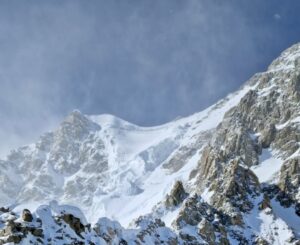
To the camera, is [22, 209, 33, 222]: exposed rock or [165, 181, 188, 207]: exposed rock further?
[165, 181, 188, 207]: exposed rock

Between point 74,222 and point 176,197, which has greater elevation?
point 176,197

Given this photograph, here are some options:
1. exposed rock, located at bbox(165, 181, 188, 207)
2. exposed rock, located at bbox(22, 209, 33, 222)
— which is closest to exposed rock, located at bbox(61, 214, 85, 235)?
exposed rock, located at bbox(22, 209, 33, 222)

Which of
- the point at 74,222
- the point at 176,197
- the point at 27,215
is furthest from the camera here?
the point at 176,197

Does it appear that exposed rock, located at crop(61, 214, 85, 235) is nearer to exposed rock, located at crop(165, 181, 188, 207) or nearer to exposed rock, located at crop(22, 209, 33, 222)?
exposed rock, located at crop(22, 209, 33, 222)

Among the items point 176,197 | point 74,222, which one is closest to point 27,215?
point 74,222

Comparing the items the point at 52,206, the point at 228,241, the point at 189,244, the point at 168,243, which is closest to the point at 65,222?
the point at 52,206

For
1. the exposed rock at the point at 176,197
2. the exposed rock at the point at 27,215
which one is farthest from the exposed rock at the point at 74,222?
the exposed rock at the point at 176,197

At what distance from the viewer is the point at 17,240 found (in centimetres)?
7300

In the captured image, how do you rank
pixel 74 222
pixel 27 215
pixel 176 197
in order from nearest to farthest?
pixel 27 215, pixel 74 222, pixel 176 197

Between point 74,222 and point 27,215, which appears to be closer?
point 27,215

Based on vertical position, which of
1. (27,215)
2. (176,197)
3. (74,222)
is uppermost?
(176,197)

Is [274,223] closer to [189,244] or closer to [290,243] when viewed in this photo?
[290,243]

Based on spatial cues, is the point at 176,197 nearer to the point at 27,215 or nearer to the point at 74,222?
the point at 74,222

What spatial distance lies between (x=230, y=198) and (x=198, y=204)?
18.8m
